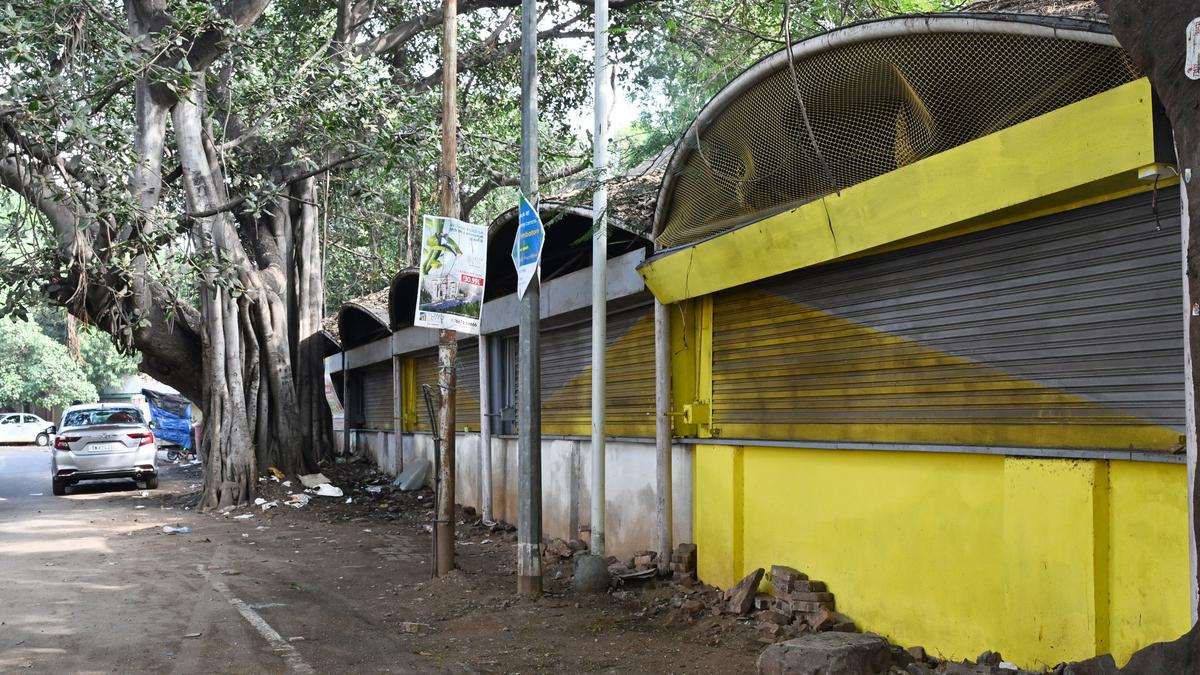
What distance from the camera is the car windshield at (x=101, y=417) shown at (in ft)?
64.7

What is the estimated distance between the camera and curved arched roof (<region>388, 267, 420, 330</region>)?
1744 centimetres

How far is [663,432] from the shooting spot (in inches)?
367

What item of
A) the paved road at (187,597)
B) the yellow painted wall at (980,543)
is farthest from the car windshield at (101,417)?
the yellow painted wall at (980,543)

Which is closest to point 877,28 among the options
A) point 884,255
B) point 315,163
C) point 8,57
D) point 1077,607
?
point 884,255

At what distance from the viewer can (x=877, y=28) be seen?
246 inches

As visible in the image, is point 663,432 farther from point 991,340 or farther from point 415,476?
point 415,476

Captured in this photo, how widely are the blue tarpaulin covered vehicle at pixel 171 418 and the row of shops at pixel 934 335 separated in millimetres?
26154

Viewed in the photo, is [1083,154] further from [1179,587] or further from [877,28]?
[1179,587]

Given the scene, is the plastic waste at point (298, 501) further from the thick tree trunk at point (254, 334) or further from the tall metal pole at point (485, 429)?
the tall metal pole at point (485, 429)

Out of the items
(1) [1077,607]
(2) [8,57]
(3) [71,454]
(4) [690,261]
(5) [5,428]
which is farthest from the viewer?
(5) [5,428]

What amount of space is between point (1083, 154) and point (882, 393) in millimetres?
2344

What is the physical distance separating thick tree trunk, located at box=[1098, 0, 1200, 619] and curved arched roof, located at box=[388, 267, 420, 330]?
14.4 meters

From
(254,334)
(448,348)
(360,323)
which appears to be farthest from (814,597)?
(360,323)

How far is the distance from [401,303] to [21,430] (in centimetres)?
3198
